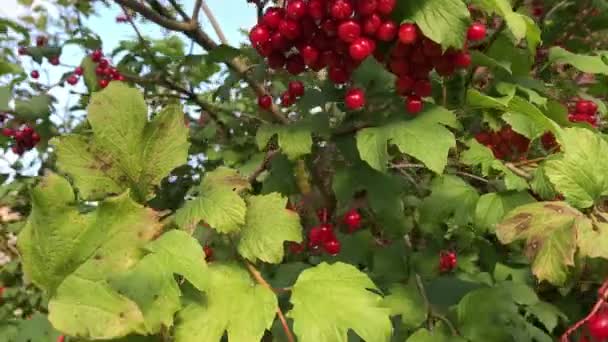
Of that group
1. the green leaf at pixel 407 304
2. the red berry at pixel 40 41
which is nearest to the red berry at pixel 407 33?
the green leaf at pixel 407 304

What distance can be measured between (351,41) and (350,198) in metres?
0.41

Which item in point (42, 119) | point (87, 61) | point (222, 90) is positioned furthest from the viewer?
point (42, 119)

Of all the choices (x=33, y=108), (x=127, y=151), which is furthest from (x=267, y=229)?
(x=33, y=108)

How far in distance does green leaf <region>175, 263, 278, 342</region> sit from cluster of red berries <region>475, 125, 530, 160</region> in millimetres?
958

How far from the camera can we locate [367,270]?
1.85 metres

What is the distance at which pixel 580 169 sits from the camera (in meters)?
1.10

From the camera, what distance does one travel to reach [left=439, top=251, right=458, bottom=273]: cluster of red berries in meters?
1.97

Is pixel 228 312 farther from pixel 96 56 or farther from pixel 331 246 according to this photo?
pixel 96 56

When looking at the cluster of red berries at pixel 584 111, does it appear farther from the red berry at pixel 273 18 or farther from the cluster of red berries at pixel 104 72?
the cluster of red berries at pixel 104 72

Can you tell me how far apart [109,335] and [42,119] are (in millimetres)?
2876

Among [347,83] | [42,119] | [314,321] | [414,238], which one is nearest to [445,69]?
[347,83]

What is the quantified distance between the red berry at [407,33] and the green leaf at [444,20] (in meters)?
0.03

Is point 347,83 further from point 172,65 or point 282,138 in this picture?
point 172,65

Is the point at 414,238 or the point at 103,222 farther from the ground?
the point at 103,222
